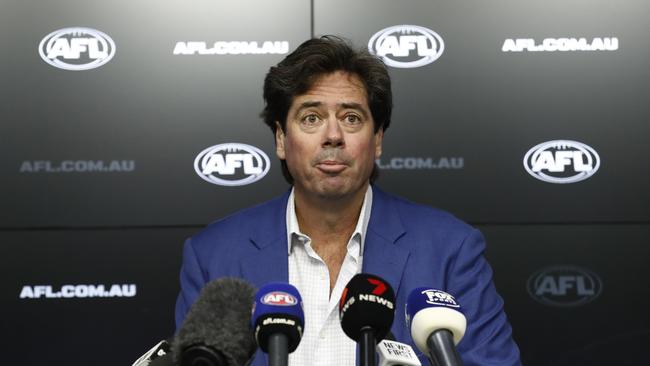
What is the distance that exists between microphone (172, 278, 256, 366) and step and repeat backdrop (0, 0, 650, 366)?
2.18m

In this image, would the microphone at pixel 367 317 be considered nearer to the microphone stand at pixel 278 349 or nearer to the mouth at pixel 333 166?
the microphone stand at pixel 278 349

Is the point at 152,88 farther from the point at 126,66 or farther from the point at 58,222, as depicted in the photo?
the point at 58,222

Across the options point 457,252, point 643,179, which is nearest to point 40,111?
point 457,252

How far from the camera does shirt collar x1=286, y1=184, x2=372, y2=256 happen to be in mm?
2465

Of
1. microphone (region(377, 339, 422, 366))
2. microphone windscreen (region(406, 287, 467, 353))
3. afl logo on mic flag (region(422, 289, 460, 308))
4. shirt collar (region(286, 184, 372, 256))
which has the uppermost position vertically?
shirt collar (region(286, 184, 372, 256))

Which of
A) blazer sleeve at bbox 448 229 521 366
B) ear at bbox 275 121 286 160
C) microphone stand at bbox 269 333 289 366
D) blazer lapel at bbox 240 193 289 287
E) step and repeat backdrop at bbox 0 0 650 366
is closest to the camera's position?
microphone stand at bbox 269 333 289 366

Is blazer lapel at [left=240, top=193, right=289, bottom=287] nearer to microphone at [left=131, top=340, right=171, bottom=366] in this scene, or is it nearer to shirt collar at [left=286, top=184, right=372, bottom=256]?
shirt collar at [left=286, top=184, right=372, bottom=256]

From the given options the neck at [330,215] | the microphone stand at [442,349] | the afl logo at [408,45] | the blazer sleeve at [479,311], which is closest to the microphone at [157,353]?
the microphone stand at [442,349]

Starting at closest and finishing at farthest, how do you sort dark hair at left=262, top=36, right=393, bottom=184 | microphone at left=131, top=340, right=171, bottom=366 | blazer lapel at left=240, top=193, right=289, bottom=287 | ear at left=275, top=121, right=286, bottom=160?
1. microphone at left=131, top=340, right=171, bottom=366
2. blazer lapel at left=240, top=193, right=289, bottom=287
3. dark hair at left=262, top=36, right=393, bottom=184
4. ear at left=275, top=121, right=286, bottom=160

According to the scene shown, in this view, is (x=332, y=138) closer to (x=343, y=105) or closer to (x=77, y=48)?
(x=343, y=105)

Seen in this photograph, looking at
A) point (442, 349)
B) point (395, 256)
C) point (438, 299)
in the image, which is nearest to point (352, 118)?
point (395, 256)

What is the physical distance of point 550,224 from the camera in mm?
3479

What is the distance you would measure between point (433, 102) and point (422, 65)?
0.15m

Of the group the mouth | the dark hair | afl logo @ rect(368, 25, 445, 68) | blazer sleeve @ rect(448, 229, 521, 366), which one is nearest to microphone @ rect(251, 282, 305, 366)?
blazer sleeve @ rect(448, 229, 521, 366)
